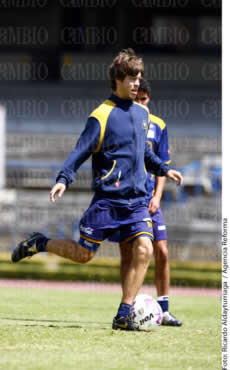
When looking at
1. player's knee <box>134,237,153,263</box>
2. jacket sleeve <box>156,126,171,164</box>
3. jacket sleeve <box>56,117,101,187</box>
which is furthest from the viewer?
jacket sleeve <box>156,126,171,164</box>

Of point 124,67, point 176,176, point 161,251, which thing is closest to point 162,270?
point 161,251

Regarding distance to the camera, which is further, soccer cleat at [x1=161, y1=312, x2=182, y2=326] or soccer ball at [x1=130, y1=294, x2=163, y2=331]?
soccer cleat at [x1=161, y1=312, x2=182, y2=326]

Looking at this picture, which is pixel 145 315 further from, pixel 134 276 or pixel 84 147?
pixel 84 147

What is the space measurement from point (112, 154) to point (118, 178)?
6.8 inches

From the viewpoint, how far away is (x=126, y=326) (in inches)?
205

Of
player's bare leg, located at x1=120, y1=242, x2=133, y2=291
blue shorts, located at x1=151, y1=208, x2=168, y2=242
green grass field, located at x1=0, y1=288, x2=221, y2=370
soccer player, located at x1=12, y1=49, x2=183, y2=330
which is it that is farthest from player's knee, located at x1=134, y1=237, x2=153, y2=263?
blue shorts, located at x1=151, y1=208, x2=168, y2=242

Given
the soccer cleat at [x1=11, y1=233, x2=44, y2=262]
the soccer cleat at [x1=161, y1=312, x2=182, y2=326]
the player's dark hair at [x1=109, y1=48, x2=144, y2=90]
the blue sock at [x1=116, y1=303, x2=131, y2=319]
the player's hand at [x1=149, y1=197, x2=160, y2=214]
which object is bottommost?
the soccer cleat at [x1=161, y1=312, x2=182, y2=326]

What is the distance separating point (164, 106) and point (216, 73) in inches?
109

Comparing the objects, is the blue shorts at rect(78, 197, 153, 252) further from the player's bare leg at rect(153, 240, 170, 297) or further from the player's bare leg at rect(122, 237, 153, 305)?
the player's bare leg at rect(153, 240, 170, 297)

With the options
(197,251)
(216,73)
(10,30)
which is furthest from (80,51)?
(197,251)

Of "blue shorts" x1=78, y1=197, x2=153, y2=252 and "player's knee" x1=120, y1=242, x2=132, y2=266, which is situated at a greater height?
"blue shorts" x1=78, y1=197, x2=153, y2=252

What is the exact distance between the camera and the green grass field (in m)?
3.86

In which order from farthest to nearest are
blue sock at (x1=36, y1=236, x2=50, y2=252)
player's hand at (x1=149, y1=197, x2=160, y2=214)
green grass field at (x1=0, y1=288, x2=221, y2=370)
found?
player's hand at (x1=149, y1=197, x2=160, y2=214), blue sock at (x1=36, y1=236, x2=50, y2=252), green grass field at (x1=0, y1=288, x2=221, y2=370)

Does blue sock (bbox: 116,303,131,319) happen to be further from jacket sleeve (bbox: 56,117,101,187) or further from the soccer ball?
jacket sleeve (bbox: 56,117,101,187)
